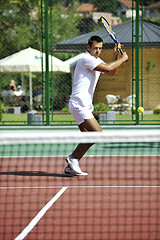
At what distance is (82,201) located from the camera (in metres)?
5.41

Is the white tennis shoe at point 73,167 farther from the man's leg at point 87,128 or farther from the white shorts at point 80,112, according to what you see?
the white shorts at point 80,112

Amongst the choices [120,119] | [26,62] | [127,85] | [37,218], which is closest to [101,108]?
[120,119]

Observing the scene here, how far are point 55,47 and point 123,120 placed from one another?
3832 mm

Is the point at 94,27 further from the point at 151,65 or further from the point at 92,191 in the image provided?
the point at 92,191

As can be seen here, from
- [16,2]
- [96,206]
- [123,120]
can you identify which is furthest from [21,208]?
[16,2]

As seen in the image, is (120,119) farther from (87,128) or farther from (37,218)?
(37,218)

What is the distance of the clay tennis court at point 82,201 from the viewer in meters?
4.27

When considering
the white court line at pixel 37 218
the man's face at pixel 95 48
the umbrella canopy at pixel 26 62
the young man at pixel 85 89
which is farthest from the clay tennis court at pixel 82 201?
the umbrella canopy at pixel 26 62

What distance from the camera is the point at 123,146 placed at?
10477 millimetres

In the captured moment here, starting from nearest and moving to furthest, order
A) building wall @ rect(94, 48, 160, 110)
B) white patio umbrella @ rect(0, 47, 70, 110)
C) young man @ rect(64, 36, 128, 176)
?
1. young man @ rect(64, 36, 128, 176)
2. white patio umbrella @ rect(0, 47, 70, 110)
3. building wall @ rect(94, 48, 160, 110)

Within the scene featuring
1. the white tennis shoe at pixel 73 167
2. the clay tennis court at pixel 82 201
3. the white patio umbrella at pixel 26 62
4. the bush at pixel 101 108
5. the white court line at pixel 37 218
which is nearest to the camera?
the white court line at pixel 37 218

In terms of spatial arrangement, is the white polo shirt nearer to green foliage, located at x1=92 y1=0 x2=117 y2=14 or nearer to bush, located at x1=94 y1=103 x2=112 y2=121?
bush, located at x1=94 y1=103 x2=112 y2=121

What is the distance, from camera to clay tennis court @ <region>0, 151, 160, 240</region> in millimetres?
4266

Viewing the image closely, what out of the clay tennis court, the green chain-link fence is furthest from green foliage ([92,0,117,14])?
the clay tennis court
